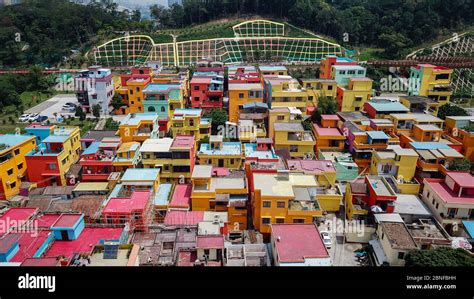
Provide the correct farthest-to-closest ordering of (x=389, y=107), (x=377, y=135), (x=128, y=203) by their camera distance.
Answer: (x=389, y=107) → (x=377, y=135) → (x=128, y=203)

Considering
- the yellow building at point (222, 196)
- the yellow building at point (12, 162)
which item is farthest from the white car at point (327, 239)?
the yellow building at point (12, 162)

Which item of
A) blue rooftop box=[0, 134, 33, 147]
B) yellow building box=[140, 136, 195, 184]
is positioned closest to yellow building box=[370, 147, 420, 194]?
yellow building box=[140, 136, 195, 184]

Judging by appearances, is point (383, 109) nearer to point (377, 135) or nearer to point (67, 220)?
point (377, 135)

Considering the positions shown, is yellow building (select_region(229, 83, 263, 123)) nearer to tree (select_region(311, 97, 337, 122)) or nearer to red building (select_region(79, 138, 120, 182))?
tree (select_region(311, 97, 337, 122))

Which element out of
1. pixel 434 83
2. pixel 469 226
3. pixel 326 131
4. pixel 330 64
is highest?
pixel 330 64

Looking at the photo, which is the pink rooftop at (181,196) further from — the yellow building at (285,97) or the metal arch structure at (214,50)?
the metal arch structure at (214,50)

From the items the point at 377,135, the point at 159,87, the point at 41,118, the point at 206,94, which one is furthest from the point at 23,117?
the point at 377,135
